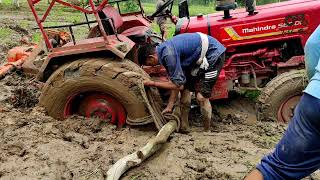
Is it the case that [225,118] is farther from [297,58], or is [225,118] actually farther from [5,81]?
[5,81]

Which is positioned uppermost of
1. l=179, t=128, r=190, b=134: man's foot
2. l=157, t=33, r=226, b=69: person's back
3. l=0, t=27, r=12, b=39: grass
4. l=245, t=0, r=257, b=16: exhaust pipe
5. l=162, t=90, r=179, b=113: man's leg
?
l=245, t=0, r=257, b=16: exhaust pipe

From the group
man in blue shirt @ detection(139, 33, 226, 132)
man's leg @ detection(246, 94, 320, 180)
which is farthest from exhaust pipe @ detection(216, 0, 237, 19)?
man's leg @ detection(246, 94, 320, 180)

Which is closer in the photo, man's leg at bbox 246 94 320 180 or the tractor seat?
man's leg at bbox 246 94 320 180

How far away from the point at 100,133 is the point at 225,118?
75.2 inches

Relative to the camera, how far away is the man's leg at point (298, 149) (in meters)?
2.63

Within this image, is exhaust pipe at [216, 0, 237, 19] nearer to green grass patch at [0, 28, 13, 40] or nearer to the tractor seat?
the tractor seat

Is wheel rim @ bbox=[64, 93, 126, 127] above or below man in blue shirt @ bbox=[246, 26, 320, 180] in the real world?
below

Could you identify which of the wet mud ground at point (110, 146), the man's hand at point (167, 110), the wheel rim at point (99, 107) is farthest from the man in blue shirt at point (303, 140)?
the wheel rim at point (99, 107)

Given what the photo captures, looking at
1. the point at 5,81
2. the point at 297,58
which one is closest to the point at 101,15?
the point at 5,81

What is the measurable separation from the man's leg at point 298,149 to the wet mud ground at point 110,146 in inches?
56.3

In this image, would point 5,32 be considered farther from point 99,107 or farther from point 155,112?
point 155,112

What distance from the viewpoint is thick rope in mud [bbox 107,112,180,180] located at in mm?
4211

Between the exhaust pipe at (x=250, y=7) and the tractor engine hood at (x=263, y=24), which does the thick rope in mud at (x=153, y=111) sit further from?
the exhaust pipe at (x=250, y=7)

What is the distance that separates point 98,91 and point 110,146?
0.94 metres
